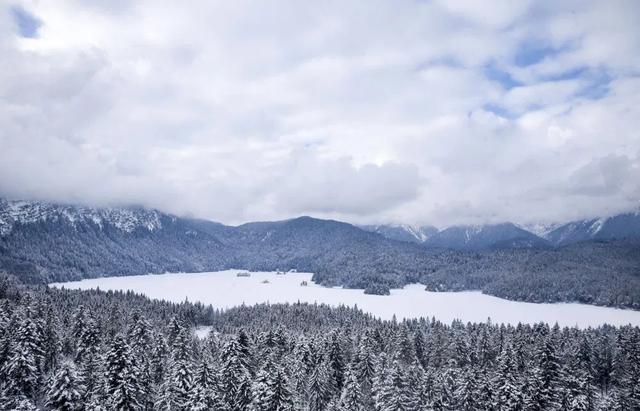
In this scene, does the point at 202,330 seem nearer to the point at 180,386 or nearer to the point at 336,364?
the point at 336,364

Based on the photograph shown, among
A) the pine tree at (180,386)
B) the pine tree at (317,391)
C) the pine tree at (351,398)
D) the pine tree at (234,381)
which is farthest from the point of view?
the pine tree at (317,391)

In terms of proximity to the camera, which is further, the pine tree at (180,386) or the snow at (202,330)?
the snow at (202,330)

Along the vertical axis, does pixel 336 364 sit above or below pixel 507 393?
below

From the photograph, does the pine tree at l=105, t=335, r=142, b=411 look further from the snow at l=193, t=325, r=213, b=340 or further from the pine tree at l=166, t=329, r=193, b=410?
the snow at l=193, t=325, r=213, b=340

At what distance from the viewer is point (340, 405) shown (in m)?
62.8

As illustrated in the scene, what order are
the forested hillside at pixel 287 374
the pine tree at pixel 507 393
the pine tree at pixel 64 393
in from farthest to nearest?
the pine tree at pixel 507 393
the forested hillside at pixel 287 374
the pine tree at pixel 64 393

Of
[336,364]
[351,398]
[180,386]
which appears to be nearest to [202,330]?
[336,364]

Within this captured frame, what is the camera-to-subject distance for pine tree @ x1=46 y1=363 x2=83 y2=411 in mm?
52812

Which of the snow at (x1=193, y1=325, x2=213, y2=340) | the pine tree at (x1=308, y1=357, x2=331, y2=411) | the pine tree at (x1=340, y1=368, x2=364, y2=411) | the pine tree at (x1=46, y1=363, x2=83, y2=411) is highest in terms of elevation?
the pine tree at (x1=46, y1=363, x2=83, y2=411)

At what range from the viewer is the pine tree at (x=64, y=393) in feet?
173

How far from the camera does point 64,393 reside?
173ft

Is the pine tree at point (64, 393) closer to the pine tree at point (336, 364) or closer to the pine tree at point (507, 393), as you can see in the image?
the pine tree at point (336, 364)

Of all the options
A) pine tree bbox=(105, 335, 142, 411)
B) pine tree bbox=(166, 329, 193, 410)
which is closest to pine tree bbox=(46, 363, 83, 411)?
pine tree bbox=(105, 335, 142, 411)

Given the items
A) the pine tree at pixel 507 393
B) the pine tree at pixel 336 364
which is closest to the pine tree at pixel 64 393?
the pine tree at pixel 336 364
